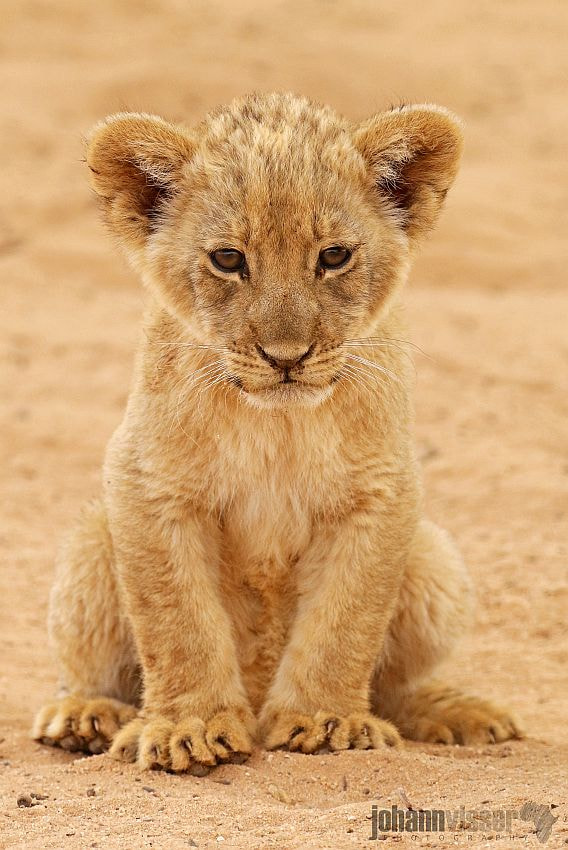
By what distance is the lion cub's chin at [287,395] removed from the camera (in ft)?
14.7

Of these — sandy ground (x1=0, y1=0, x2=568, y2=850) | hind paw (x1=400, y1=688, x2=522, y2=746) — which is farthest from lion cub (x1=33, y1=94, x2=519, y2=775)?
hind paw (x1=400, y1=688, x2=522, y2=746)

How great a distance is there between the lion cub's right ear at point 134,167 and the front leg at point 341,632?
4.25ft

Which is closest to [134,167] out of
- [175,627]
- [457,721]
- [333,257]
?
[333,257]

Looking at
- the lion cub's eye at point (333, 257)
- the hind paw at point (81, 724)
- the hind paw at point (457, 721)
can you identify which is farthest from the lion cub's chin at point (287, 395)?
the hind paw at point (457, 721)

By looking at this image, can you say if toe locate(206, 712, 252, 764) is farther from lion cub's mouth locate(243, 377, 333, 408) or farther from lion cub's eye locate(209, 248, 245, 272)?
lion cub's eye locate(209, 248, 245, 272)

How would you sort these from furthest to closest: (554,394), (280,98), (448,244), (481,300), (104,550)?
(448,244) < (481,300) < (554,394) < (104,550) < (280,98)

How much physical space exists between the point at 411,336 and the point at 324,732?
2.09 meters

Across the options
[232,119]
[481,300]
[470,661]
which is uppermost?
[232,119]

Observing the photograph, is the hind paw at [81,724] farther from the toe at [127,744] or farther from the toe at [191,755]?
the toe at [191,755]

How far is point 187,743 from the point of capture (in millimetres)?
4719

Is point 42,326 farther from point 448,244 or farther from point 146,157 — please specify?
point 146,157

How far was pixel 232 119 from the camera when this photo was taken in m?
4.91

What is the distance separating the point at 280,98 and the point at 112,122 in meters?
0.63

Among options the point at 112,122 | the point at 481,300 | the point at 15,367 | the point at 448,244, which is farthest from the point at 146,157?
the point at 448,244
